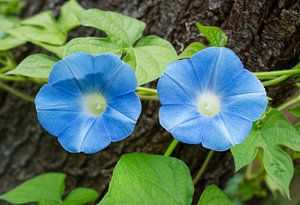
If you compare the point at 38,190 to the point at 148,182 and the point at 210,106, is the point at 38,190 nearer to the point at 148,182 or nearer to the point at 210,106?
the point at 148,182

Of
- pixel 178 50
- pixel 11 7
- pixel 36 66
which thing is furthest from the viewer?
pixel 11 7

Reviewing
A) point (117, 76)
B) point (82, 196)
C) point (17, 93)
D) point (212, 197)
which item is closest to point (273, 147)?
point (212, 197)

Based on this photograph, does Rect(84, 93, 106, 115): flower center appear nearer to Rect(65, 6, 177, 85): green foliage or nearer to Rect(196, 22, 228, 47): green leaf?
Rect(65, 6, 177, 85): green foliage

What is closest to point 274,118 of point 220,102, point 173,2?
point 220,102

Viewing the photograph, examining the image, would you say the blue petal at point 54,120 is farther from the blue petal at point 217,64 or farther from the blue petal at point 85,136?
the blue petal at point 217,64

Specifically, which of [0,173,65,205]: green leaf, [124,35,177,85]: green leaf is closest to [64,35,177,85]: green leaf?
[124,35,177,85]: green leaf

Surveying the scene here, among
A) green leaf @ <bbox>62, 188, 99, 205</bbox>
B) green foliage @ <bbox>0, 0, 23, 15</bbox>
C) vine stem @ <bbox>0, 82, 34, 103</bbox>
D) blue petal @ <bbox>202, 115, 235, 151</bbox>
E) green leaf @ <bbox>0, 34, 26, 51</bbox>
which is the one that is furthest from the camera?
green foliage @ <bbox>0, 0, 23, 15</bbox>

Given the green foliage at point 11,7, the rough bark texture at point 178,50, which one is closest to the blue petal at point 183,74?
the rough bark texture at point 178,50
